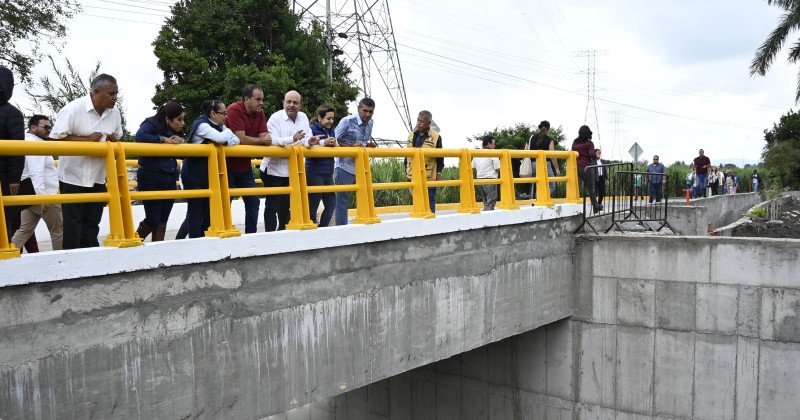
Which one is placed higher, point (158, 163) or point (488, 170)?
point (158, 163)

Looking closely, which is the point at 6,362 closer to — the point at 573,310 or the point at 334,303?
the point at 334,303

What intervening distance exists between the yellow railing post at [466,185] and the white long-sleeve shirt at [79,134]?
460cm

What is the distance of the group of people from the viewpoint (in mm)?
5773

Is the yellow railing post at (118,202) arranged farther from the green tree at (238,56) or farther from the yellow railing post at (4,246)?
the green tree at (238,56)

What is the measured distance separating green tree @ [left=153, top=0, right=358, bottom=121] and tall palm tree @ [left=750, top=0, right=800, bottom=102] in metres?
17.6

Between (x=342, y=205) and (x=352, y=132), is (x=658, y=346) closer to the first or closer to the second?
(x=342, y=205)

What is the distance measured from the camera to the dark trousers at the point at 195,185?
6.77 metres

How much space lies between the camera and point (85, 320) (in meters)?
5.11

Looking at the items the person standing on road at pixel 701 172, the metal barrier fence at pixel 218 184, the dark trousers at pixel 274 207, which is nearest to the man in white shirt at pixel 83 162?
the metal barrier fence at pixel 218 184

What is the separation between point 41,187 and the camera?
7.79 metres

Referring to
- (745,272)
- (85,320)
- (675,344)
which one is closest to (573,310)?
(675,344)

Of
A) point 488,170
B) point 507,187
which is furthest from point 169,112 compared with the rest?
point 488,170

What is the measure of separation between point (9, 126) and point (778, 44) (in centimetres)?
3218

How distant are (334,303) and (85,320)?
8.52ft
